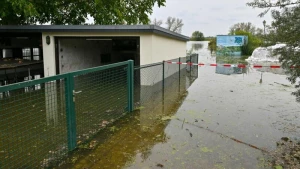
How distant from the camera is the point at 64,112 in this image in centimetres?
594

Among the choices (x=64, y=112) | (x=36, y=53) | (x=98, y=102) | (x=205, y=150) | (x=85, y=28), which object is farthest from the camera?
(x=36, y=53)

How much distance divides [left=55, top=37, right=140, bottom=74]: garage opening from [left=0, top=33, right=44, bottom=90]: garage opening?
1.07 m

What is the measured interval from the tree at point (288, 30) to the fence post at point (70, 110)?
3460 millimetres

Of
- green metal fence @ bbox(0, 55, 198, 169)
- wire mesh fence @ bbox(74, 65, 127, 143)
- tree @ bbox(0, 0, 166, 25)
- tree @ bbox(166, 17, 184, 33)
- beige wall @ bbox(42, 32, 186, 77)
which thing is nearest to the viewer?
green metal fence @ bbox(0, 55, 198, 169)

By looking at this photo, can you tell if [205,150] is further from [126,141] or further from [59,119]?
[59,119]

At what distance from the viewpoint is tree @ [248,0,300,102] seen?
3.97 m

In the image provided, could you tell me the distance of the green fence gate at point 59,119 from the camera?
3600 millimetres

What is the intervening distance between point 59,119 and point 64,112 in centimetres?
48

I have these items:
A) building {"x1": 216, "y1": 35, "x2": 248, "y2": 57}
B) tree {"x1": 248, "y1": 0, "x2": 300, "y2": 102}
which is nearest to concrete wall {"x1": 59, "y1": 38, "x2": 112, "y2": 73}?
tree {"x1": 248, "y1": 0, "x2": 300, "y2": 102}

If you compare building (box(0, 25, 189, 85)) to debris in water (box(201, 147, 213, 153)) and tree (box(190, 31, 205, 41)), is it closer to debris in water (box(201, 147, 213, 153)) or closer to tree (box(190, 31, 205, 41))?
debris in water (box(201, 147, 213, 153))

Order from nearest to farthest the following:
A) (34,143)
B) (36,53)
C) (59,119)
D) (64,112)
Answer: (34,143) → (59,119) → (64,112) → (36,53)

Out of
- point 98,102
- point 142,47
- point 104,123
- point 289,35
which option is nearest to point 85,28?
point 142,47

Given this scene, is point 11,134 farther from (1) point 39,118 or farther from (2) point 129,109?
(2) point 129,109

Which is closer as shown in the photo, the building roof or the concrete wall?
the building roof
